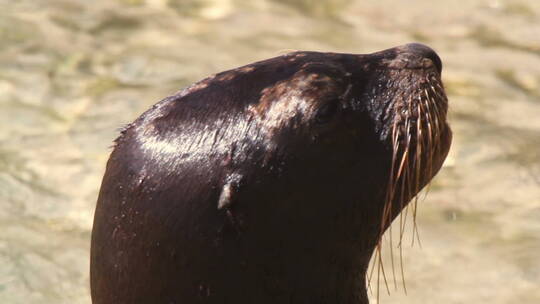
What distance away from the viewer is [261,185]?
4234 mm

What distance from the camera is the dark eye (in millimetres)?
4371

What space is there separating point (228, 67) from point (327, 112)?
13.1ft

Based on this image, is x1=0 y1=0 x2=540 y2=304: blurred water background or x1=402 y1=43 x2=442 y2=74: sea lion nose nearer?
x1=402 y1=43 x2=442 y2=74: sea lion nose

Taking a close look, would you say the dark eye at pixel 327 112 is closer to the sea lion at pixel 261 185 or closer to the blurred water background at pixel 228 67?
the sea lion at pixel 261 185

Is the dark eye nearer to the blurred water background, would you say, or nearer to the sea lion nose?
the sea lion nose

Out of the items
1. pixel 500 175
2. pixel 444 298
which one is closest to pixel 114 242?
pixel 444 298

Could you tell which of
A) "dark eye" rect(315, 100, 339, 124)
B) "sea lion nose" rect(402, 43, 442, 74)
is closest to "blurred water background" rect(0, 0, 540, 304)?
"sea lion nose" rect(402, 43, 442, 74)

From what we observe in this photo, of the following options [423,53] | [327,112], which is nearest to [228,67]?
[423,53]

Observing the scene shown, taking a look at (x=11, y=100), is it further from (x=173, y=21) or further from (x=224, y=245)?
(x=224, y=245)

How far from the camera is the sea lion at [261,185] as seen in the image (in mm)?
4195

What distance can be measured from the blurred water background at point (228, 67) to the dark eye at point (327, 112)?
172 cm

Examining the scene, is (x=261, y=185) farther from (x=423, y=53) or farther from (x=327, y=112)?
(x=423, y=53)

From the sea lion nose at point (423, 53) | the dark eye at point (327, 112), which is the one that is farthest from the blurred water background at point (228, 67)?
the dark eye at point (327, 112)

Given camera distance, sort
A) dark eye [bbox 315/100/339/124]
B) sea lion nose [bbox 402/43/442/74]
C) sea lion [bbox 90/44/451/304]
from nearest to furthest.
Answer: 1. sea lion [bbox 90/44/451/304]
2. dark eye [bbox 315/100/339/124]
3. sea lion nose [bbox 402/43/442/74]
